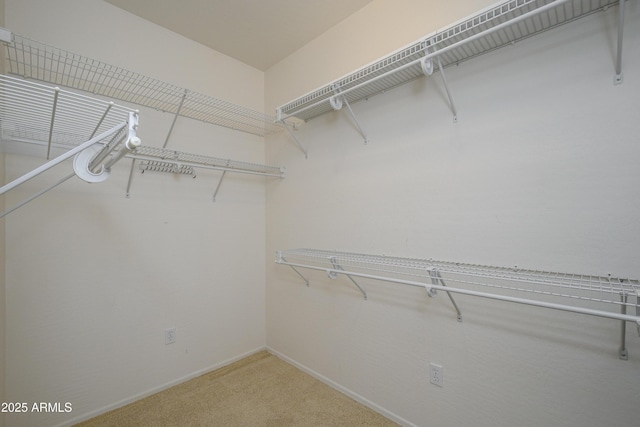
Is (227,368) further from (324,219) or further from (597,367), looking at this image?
(597,367)

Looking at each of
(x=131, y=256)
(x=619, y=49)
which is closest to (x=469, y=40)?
(x=619, y=49)

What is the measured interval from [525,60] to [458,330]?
1.30m

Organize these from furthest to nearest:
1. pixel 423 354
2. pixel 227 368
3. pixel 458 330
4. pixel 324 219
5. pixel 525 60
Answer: pixel 227 368 < pixel 324 219 < pixel 423 354 < pixel 458 330 < pixel 525 60

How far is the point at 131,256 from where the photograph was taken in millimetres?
1886

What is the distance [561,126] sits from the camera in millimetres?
1154

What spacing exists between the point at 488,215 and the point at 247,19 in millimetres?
1997

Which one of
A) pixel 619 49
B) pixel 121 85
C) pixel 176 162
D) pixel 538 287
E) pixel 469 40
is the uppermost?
pixel 121 85

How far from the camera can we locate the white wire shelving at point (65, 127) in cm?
95

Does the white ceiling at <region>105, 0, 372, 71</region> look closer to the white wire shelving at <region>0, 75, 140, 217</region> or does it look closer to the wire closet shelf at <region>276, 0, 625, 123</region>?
the wire closet shelf at <region>276, 0, 625, 123</region>

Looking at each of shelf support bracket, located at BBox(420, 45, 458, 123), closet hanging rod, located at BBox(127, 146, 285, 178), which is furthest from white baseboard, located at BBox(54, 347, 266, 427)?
shelf support bracket, located at BBox(420, 45, 458, 123)

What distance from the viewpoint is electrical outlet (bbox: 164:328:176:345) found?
2.01m

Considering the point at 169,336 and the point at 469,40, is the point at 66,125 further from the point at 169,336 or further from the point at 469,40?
the point at 469,40

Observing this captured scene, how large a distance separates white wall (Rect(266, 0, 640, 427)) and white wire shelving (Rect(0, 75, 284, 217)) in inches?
51.1

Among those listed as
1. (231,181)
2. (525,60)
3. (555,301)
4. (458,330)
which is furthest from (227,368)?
(525,60)
